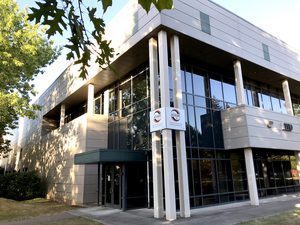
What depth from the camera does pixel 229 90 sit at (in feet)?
51.0

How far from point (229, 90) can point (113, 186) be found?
930 cm

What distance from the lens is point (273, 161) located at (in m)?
16.7

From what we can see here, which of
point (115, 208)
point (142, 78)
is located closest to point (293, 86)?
point (142, 78)

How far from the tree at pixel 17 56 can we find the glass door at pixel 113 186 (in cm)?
688

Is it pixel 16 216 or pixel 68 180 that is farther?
pixel 68 180

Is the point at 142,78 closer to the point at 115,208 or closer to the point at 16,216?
the point at 115,208

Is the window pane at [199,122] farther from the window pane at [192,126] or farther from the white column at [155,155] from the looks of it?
the white column at [155,155]

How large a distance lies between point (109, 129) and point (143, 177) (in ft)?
16.4

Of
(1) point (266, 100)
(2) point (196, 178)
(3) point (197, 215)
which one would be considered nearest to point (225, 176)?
(2) point (196, 178)

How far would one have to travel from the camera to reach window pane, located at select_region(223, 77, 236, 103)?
50.0 feet

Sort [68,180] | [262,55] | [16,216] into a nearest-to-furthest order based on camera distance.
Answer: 1. [16,216]
2. [262,55]
3. [68,180]

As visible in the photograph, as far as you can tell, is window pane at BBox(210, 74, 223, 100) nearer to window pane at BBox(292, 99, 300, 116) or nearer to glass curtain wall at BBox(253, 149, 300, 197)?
glass curtain wall at BBox(253, 149, 300, 197)

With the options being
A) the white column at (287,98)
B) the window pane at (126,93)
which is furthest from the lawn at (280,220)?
the white column at (287,98)

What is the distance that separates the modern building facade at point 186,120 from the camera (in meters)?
11.0
